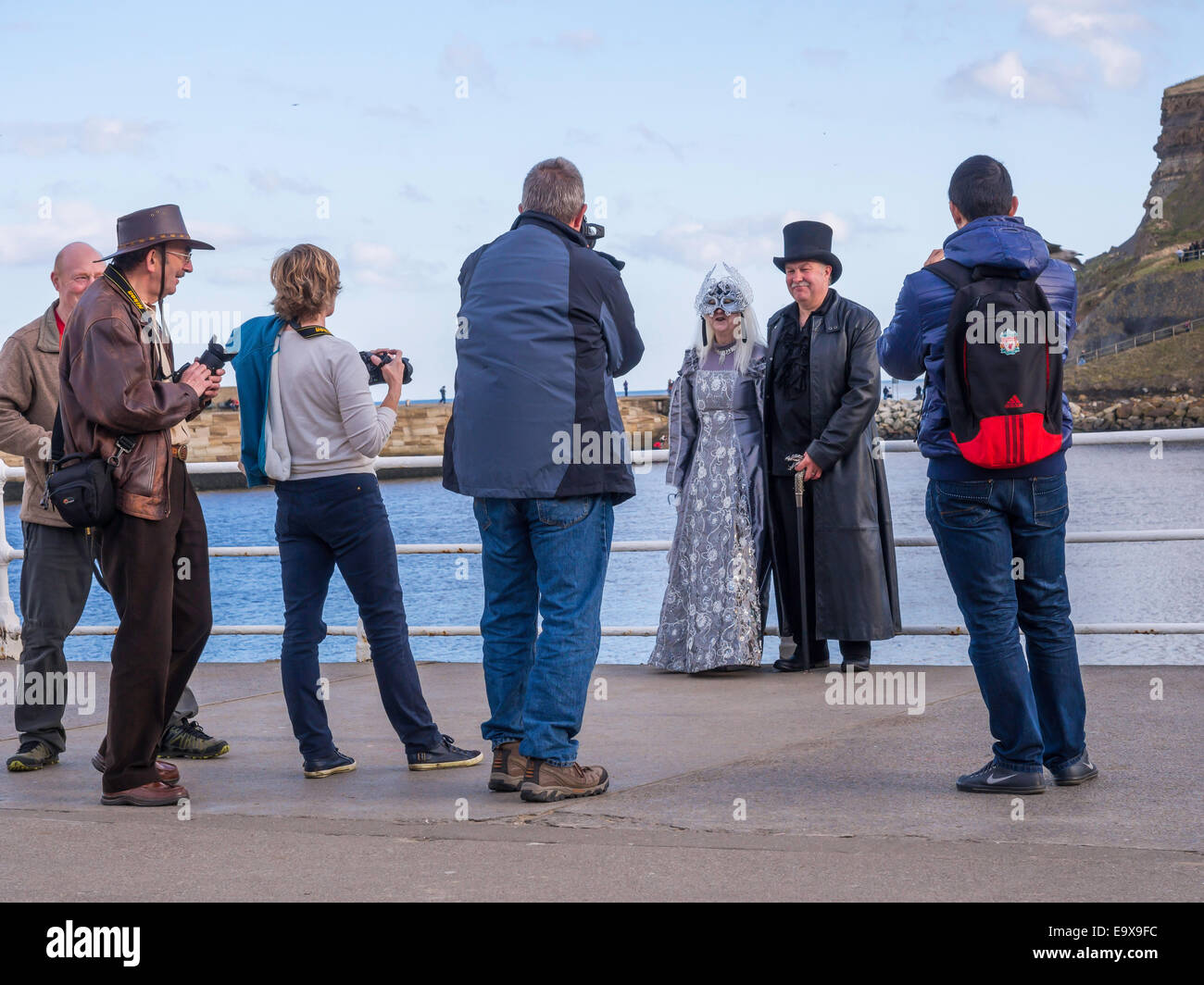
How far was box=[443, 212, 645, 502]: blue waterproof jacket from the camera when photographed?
175 inches

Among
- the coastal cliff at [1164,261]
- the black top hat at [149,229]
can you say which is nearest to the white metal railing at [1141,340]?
the coastal cliff at [1164,261]

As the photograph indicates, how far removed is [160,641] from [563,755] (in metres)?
1.30

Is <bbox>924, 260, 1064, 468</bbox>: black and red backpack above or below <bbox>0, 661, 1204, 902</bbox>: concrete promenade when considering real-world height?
above

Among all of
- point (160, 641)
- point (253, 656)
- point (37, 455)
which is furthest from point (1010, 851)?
point (253, 656)

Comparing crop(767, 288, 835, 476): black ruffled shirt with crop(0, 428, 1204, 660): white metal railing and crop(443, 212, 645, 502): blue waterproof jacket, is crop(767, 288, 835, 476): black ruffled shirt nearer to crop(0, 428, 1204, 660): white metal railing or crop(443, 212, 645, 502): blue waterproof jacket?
crop(0, 428, 1204, 660): white metal railing

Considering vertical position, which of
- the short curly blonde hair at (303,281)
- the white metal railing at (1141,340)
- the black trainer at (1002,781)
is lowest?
the black trainer at (1002,781)

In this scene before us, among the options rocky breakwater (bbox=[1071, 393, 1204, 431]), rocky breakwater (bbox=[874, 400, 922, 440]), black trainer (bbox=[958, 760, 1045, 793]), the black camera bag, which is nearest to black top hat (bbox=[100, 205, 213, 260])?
the black camera bag

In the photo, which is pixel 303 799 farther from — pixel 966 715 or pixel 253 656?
pixel 253 656

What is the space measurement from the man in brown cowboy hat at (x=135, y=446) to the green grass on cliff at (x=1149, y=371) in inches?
5485

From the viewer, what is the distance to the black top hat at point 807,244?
703 centimetres

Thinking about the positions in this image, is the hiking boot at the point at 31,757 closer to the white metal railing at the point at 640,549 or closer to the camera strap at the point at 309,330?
the white metal railing at the point at 640,549

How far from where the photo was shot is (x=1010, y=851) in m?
3.69
